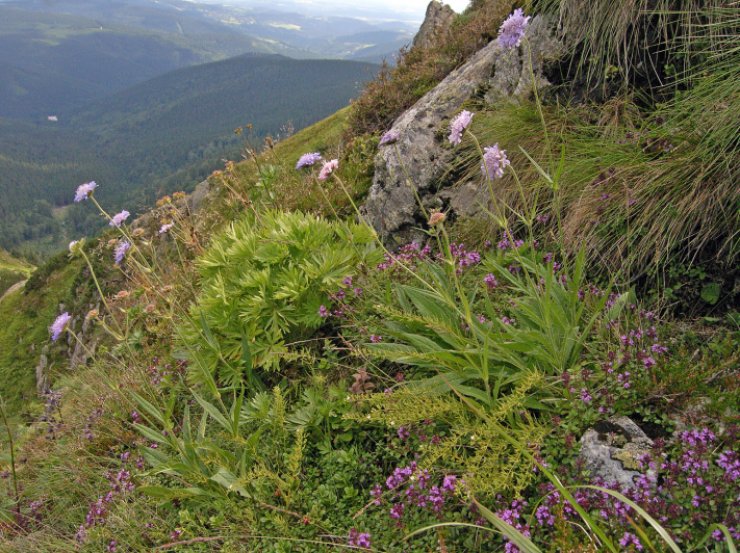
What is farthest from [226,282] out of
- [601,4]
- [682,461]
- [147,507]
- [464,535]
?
[601,4]

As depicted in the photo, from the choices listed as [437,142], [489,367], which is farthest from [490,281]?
[437,142]

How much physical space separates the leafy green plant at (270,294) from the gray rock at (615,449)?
80.2 inches

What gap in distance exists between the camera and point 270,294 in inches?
157

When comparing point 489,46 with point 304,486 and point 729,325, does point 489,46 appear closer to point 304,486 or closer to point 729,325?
point 729,325

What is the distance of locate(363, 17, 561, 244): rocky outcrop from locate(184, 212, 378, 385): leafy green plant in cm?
144

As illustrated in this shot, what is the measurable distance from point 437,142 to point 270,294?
2941 millimetres

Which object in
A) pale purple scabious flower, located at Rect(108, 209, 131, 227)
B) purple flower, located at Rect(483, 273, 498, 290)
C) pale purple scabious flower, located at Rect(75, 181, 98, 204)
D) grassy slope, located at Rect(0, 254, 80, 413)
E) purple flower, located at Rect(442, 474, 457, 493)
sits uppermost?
pale purple scabious flower, located at Rect(75, 181, 98, 204)

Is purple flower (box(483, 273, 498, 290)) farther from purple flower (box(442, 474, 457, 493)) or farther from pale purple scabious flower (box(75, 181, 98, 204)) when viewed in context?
pale purple scabious flower (box(75, 181, 98, 204))

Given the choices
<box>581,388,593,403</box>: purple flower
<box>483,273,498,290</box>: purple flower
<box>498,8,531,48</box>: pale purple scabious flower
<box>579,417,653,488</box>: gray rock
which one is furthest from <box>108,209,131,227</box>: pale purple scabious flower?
<box>579,417,653,488</box>: gray rock

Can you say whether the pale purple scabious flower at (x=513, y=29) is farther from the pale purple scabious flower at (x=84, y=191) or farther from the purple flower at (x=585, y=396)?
the pale purple scabious flower at (x=84, y=191)

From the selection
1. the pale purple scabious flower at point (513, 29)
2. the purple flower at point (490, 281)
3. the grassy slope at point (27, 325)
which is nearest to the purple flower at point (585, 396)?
the purple flower at point (490, 281)

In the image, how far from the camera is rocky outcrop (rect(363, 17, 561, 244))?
5.25 meters

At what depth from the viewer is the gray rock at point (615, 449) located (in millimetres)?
2342

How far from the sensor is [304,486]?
3057 mm
